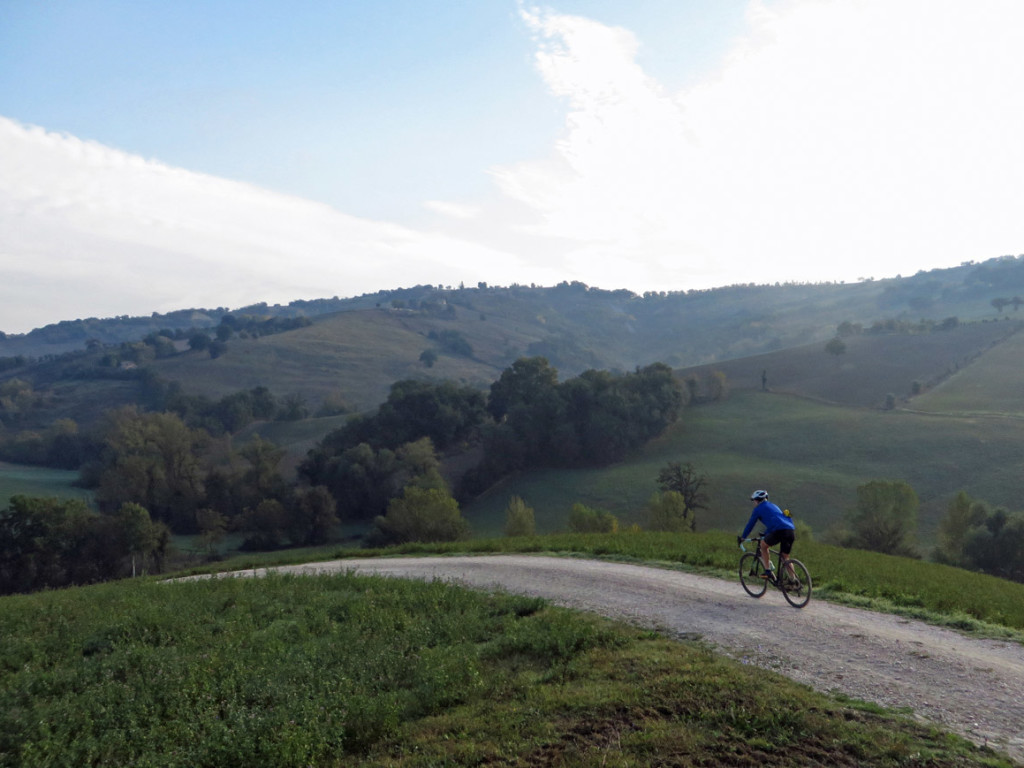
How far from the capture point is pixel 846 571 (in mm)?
16812

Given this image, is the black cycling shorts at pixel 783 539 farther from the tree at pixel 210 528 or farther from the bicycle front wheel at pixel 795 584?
the tree at pixel 210 528

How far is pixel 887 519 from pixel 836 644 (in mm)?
45178

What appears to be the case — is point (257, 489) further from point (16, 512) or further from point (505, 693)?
point (505, 693)

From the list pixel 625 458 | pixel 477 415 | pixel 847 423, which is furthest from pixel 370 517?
pixel 847 423

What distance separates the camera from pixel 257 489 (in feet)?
260

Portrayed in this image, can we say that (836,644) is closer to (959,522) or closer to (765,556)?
(765,556)

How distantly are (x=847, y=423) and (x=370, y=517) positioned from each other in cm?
6397

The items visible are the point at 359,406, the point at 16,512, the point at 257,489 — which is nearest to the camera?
the point at 16,512

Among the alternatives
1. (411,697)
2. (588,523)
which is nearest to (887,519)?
(588,523)

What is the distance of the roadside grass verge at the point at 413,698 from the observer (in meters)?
7.50

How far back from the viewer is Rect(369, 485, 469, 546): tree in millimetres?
52938

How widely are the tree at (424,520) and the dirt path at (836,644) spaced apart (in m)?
35.9

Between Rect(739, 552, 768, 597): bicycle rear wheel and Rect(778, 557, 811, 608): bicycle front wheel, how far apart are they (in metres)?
0.63

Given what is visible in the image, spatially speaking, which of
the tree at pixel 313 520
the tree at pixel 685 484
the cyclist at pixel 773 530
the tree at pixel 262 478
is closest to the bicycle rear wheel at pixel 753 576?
the cyclist at pixel 773 530
